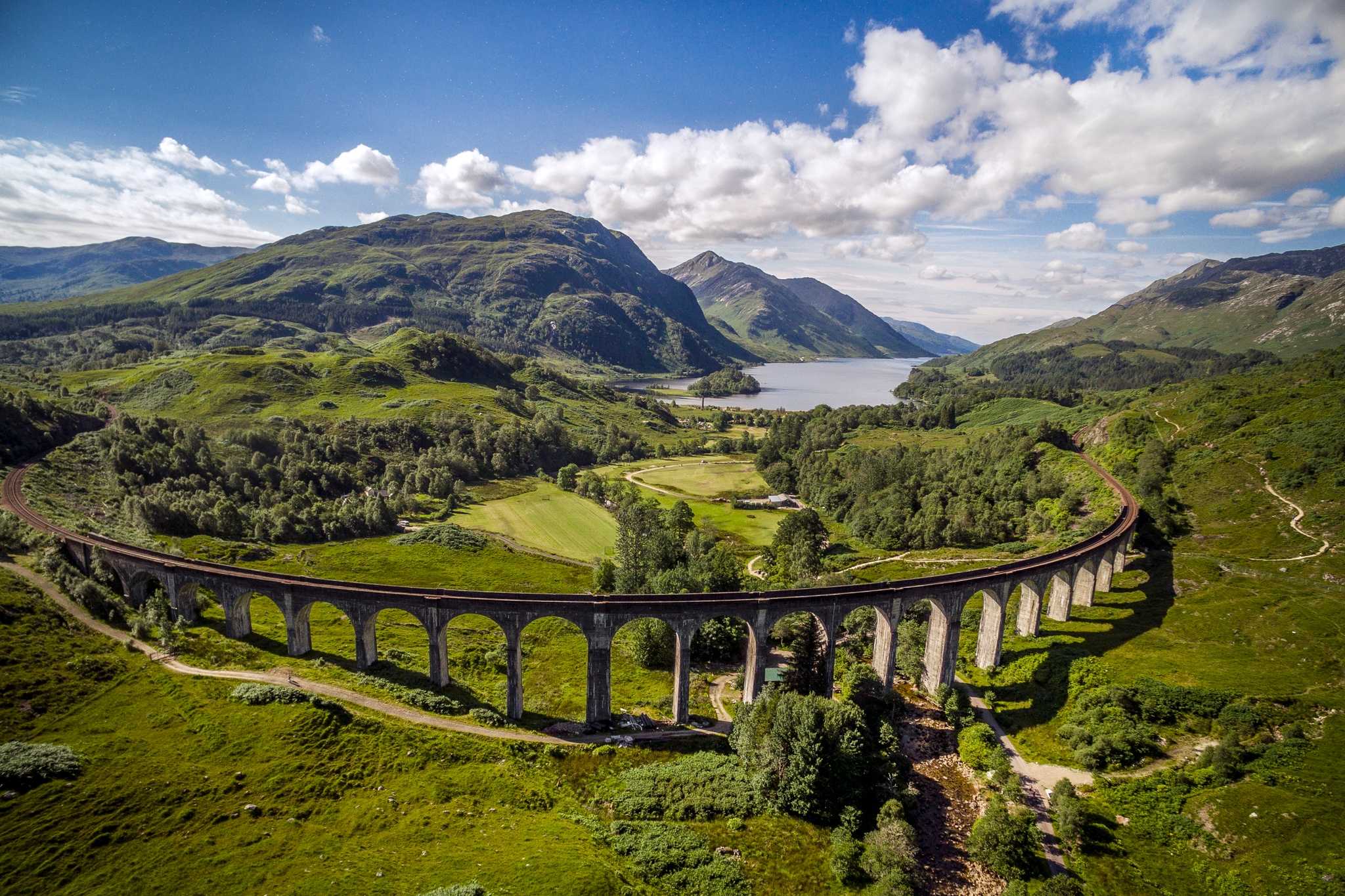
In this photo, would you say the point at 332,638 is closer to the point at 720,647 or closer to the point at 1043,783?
the point at 720,647

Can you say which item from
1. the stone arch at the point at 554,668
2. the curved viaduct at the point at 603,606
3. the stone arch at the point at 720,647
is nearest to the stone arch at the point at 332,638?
the curved viaduct at the point at 603,606

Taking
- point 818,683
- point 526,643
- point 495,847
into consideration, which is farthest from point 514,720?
point 818,683

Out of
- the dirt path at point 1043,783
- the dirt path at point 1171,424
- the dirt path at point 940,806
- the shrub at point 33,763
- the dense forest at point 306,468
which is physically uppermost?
the dirt path at point 1171,424

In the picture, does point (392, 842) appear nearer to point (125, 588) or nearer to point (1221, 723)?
point (125, 588)

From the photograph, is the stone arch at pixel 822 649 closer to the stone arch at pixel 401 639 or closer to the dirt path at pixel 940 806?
the dirt path at pixel 940 806

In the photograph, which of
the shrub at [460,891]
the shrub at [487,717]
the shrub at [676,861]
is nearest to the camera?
the shrub at [460,891]

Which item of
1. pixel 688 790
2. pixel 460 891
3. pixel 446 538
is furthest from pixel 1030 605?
pixel 446 538

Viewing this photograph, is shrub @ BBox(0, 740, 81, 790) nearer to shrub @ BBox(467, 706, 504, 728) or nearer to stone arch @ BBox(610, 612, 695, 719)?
shrub @ BBox(467, 706, 504, 728)
